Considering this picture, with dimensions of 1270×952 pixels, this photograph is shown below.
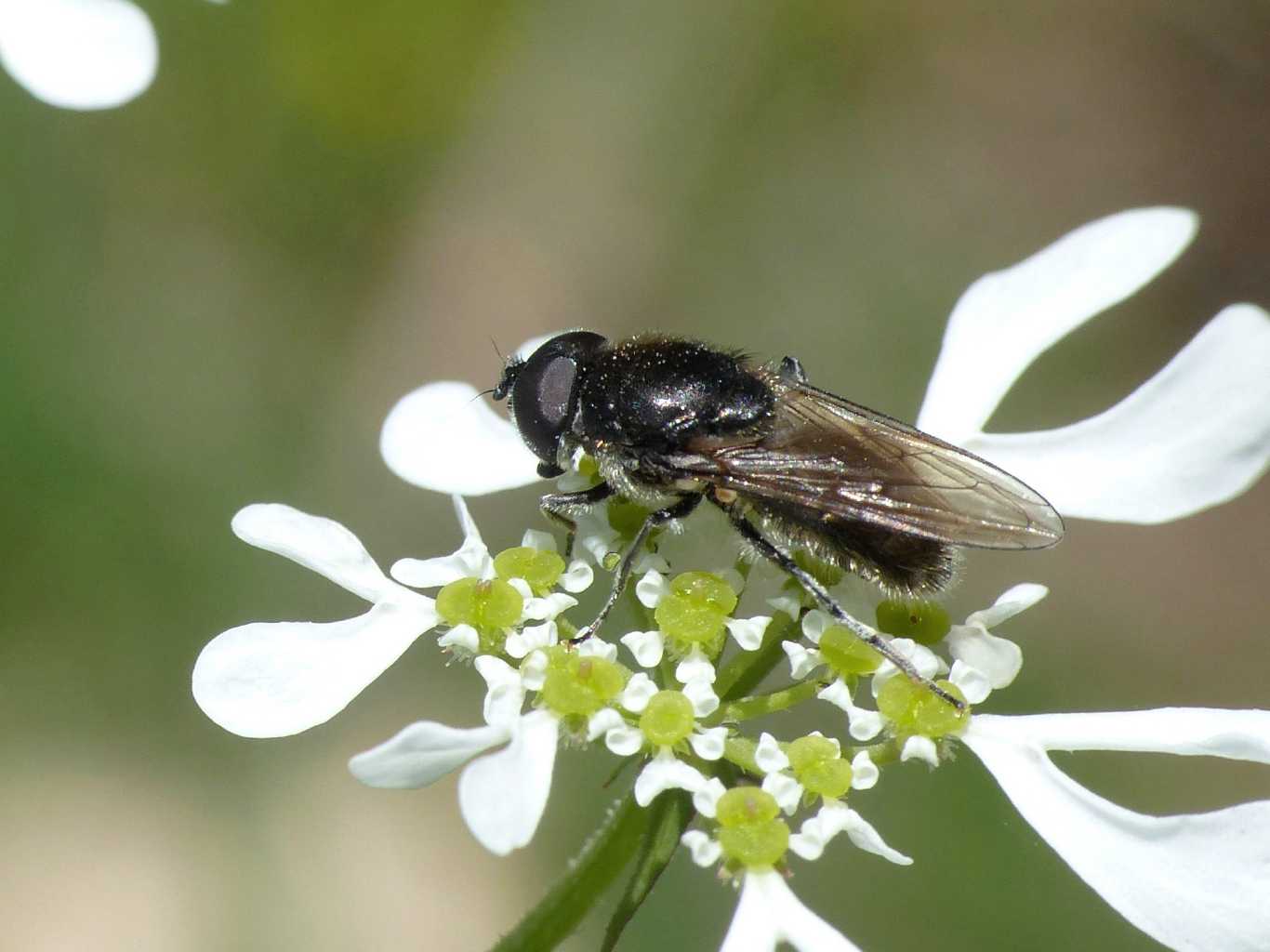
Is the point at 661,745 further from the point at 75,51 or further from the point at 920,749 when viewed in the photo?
the point at 75,51

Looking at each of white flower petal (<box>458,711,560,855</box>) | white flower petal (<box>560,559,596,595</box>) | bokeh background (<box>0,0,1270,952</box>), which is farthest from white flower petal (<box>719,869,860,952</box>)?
bokeh background (<box>0,0,1270,952</box>)

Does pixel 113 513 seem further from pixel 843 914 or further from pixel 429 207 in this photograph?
pixel 843 914

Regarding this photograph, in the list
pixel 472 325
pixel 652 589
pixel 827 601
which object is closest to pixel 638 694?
pixel 652 589

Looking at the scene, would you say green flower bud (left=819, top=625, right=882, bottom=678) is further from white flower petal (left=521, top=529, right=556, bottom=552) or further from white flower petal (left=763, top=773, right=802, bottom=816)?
white flower petal (left=521, top=529, right=556, bottom=552)

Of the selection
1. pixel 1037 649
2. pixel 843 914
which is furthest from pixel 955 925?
pixel 1037 649

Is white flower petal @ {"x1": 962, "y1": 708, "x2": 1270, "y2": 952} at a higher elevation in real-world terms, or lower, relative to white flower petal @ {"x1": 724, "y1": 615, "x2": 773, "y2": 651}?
lower

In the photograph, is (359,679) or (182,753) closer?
(359,679)
